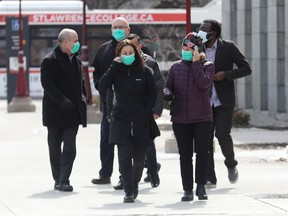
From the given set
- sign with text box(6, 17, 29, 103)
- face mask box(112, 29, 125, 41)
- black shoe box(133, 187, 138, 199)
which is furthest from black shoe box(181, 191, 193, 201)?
sign with text box(6, 17, 29, 103)

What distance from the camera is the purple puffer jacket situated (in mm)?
12977

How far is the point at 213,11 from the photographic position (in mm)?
43156

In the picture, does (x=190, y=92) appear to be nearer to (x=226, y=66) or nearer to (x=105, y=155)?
(x=226, y=66)

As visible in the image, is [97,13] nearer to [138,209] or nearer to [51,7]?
[51,7]

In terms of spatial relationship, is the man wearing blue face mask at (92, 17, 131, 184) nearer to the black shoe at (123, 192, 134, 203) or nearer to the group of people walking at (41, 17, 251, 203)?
the group of people walking at (41, 17, 251, 203)

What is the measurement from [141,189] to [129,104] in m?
1.68

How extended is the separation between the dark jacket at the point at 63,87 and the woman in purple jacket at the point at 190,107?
1.64 meters

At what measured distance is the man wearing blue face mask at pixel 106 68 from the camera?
14250 mm

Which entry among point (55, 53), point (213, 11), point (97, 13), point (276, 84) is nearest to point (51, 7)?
point (97, 13)

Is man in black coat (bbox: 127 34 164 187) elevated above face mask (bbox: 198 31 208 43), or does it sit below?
below

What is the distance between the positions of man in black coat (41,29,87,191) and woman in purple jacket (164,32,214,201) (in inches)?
64.3

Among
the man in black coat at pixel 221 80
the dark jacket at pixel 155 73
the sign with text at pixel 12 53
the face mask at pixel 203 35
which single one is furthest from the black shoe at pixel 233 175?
the sign with text at pixel 12 53

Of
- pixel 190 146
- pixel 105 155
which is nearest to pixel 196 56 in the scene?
pixel 190 146

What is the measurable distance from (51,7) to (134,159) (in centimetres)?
3060
